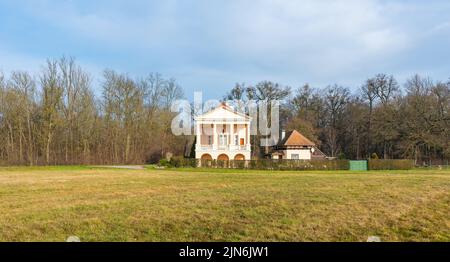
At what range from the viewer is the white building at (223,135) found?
48188 mm

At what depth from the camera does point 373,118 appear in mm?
59781

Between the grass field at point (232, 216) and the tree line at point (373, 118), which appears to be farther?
the tree line at point (373, 118)

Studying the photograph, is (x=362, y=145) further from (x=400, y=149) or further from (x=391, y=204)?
(x=391, y=204)

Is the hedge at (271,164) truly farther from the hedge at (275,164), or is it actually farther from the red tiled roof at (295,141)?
the red tiled roof at (295,141)

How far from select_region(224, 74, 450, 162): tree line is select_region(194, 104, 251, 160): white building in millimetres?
11405

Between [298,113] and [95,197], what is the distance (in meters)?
61.1

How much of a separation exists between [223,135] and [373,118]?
988 inches

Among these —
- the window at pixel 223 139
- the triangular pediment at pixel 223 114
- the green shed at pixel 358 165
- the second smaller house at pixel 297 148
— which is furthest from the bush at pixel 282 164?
the second smaller house at pixel 297 148

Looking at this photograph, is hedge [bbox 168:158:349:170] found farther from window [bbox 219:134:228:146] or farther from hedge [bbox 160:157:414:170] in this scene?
window [bbox 219:134:228:146]

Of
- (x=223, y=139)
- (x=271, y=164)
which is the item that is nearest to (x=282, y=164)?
(x=271, y=164)

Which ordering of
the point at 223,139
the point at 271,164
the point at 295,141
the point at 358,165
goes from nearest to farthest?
the point at 271,164 < the point at 358,165 < the point at 223,139 < the point at 295,141

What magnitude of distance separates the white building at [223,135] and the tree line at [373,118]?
37.4 feet

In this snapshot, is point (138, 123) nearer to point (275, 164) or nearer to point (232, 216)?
point (275, 164)
